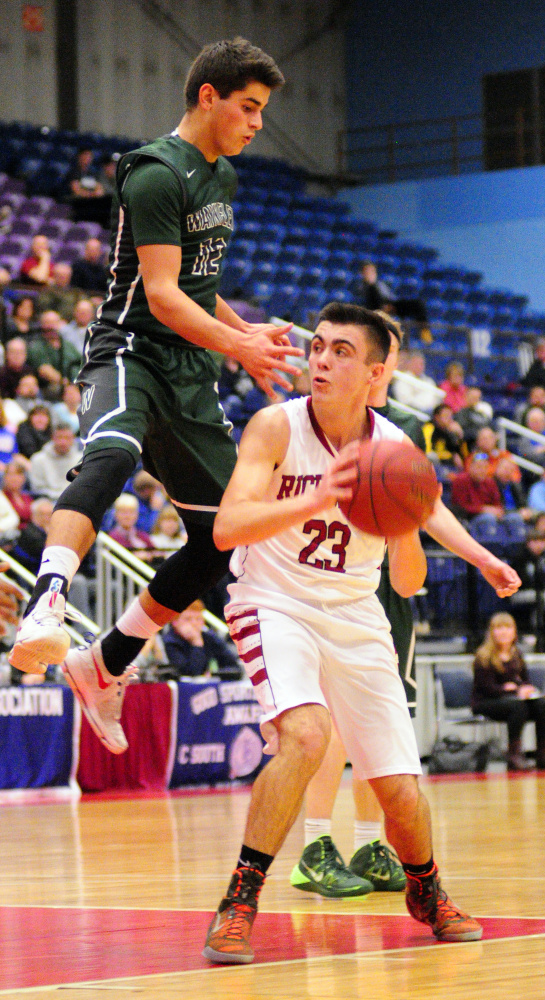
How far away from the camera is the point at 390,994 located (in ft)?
9.38

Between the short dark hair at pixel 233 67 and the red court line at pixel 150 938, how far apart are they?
91.5 inches

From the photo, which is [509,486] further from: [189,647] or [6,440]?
[6,440]

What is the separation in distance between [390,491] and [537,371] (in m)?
14.7

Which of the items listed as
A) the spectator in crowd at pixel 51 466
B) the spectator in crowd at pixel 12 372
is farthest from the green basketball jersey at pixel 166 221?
the spectator in crowd at pixel 12 372

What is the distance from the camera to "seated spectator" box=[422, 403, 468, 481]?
47.2 feet

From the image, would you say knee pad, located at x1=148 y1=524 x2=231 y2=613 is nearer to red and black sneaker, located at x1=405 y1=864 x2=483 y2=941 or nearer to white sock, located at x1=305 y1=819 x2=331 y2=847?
white sock, located at x1=305 y1=819 x2=331 y2=847

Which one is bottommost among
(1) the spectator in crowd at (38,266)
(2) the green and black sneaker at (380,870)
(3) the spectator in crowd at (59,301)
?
(2) the green and black sneaker at (380,870)

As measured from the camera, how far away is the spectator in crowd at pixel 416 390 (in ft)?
49.7

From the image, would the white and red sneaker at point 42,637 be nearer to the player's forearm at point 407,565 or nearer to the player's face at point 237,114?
the player's forearm at point 407,565

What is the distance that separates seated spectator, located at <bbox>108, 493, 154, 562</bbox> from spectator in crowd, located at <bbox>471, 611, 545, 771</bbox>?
2649 millimetres

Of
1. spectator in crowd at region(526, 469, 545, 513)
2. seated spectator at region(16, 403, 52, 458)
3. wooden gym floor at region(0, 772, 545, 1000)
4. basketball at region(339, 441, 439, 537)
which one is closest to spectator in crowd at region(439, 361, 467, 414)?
spectator in crowd at region(526, 469, 545, 513)

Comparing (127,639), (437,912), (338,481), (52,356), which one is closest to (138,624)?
(127,639)

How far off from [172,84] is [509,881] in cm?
1934

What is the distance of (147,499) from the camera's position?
11.8 metres
